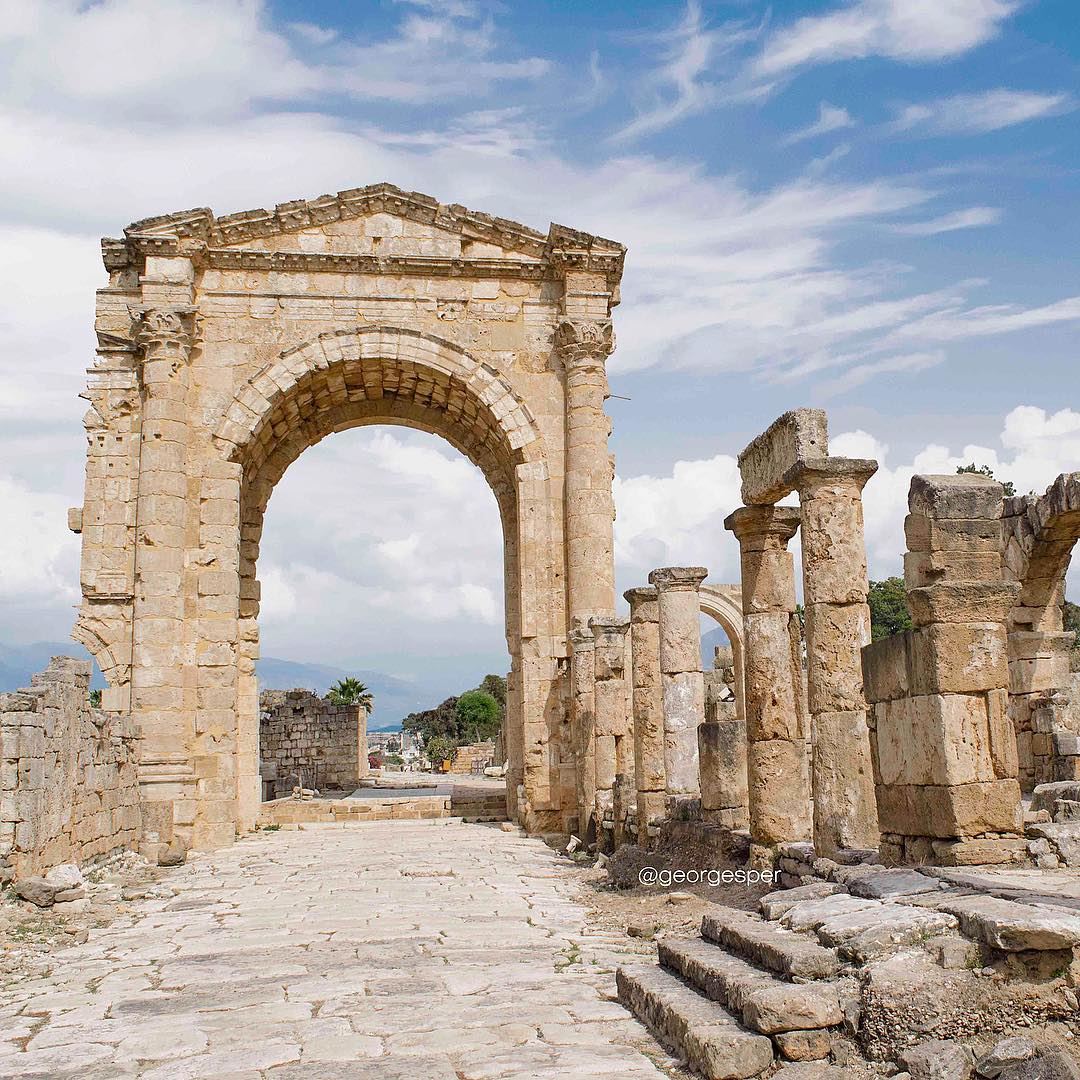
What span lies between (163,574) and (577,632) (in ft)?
18.5

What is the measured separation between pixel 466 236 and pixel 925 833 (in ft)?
43.6

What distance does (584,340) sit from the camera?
56.2 feet

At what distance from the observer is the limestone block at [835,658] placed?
7.81 metres

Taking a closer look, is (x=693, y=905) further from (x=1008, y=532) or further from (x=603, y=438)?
(x=603, y=438)

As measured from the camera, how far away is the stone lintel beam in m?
7.92

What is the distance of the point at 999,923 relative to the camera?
4.26 meters

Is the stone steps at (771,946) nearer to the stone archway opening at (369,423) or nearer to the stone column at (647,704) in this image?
the stone column at (647,704)

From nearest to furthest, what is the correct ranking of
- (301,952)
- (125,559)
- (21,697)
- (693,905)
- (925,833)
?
1. (925,833)
2. (301,952)
3. (693,905)
4. (21,697)
5. (125,559)

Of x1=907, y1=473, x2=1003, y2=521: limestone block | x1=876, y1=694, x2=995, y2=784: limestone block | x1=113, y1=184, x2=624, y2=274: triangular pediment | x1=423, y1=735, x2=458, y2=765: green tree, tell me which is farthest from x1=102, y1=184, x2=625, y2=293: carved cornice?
x1=423, y1=735, x2=458, y2=765: green tree

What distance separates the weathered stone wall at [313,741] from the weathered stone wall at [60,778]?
16108 mm

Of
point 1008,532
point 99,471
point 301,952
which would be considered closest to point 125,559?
point 99,471

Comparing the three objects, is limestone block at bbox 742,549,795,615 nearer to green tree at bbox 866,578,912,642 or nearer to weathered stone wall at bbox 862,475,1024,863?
weathered stone wall at bbox 862,475,1024,863

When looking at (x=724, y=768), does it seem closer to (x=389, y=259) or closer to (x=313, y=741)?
(x=389, y=259)

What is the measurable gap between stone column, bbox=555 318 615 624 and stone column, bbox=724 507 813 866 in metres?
6.99
